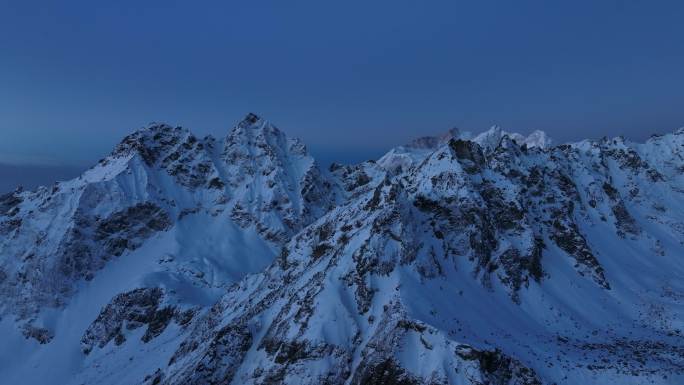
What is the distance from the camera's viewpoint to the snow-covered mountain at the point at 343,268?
107ft

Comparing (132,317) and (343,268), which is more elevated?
(343,268)

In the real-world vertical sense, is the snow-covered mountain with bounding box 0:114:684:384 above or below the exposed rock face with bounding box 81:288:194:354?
above

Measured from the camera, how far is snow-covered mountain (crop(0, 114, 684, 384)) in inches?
1284

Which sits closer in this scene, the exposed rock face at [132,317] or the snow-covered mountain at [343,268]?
the snow-covered mountain at [343,268]

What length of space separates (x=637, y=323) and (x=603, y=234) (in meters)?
26.0

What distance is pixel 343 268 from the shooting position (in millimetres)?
37594

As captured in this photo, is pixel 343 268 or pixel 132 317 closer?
pixel 343 268

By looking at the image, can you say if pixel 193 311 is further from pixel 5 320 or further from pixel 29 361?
pixel 5 320

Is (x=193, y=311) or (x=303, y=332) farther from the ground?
(x=303, y=332)

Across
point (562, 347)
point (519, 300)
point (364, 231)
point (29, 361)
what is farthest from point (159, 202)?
point (562, 347)

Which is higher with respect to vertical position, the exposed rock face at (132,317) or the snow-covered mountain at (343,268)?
the snow-covered mountain at (343,268)

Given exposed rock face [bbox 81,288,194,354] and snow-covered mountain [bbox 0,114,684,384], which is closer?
snow-covered mountain [bbox 0,114,684,384]

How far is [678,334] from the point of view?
44.6 m

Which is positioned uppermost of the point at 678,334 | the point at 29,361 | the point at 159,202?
the point at 678,334
